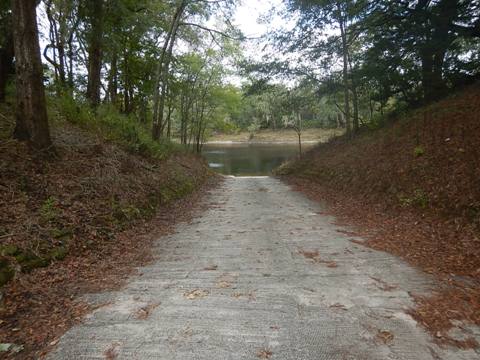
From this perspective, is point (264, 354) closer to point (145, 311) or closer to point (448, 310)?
point (145, 311)

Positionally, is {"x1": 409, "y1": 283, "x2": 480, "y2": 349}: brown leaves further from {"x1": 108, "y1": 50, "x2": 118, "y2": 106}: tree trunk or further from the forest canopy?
{"x1": 108, "y1": 50, "x2": 118, "y2": 106}: tree trunk

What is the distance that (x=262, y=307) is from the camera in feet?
9.95

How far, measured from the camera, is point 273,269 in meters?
4.01

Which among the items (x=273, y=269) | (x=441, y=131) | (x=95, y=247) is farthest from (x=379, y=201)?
(x=95, y=247)

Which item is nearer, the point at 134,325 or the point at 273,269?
the point at 134,325

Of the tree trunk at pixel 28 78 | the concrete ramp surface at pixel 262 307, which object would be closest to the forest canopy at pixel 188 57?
the tree trunk at pixel 28 78

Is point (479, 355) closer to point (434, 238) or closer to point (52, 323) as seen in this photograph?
point (434, 238)

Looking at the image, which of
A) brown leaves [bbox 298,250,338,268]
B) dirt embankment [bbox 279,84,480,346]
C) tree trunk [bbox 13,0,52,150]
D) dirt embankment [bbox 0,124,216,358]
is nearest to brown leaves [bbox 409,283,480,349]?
dirt embankment [bbox 279,84,480,346]

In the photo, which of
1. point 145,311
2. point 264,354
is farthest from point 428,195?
point 145,311

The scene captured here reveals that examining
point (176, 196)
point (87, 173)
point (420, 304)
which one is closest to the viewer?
point (420, 304)

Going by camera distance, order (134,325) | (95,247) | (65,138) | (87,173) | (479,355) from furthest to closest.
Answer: (65,138)
(87,173)
(95,247)
(134,325)
(479,355)

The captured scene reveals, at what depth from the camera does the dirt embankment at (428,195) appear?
3605 millimetres

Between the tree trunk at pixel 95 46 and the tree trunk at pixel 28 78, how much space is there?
12.1 feet

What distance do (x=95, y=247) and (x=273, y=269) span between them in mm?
2754
